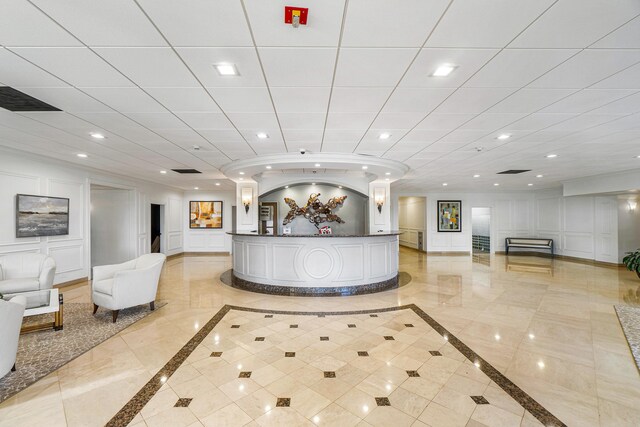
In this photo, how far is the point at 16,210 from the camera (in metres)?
5.23

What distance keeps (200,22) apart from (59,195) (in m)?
6.70

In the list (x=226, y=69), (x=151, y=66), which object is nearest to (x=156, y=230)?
(x=151, y=66)

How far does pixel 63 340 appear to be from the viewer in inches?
136

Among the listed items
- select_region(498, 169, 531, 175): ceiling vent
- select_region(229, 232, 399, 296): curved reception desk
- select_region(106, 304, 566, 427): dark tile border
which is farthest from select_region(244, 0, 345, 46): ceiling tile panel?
select_region(498, 169, 531, 175): ceiling vent

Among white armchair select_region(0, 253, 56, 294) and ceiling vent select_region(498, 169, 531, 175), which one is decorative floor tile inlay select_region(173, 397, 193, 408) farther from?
ceiling vent select_region(498, 169, 531, 175)

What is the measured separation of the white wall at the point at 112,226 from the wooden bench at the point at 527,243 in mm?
14253

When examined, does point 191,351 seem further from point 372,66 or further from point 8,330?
point 372,66

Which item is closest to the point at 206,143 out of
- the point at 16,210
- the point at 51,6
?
the point at 51,6

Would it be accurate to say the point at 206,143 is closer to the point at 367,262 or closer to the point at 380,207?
the point at 367,262

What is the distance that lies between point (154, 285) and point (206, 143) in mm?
2565

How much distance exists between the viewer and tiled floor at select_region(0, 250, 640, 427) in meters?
2.19

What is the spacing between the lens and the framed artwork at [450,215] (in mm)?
11883

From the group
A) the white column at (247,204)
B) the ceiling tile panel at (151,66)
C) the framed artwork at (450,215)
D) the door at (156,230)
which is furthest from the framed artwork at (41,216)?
the framed artwork at (450,215)

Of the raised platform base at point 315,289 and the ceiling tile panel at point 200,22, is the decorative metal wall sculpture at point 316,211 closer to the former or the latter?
the raised platform base at point 315,289
